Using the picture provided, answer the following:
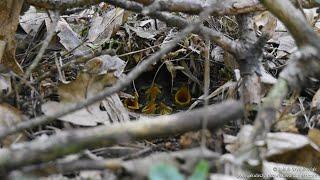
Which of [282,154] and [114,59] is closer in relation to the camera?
[282,154]

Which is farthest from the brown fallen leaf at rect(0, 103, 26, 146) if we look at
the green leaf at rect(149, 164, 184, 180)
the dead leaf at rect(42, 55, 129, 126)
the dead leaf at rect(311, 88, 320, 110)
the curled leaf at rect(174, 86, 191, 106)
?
the dead leaf at rect(311, 88, 320, 110)

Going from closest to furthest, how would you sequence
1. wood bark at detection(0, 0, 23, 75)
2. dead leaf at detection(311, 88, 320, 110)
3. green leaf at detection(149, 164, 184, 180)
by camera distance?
green leaf at detection(149, 164, 184, 180), dead leaf at detection(311, 88, 320, 110), wood bark at detection(0, 0, 23, 75)

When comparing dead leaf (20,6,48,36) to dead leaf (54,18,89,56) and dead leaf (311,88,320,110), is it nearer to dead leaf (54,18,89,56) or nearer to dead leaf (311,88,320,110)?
dead leaf (54,18,89,56)

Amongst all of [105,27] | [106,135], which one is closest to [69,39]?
[105,27]

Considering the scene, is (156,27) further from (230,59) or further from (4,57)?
(4,57)

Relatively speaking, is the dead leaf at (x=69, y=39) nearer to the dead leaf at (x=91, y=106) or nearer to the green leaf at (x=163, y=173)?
the dead leaf at (x=91, y=106)

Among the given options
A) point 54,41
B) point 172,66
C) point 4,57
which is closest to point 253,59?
point 172,66
